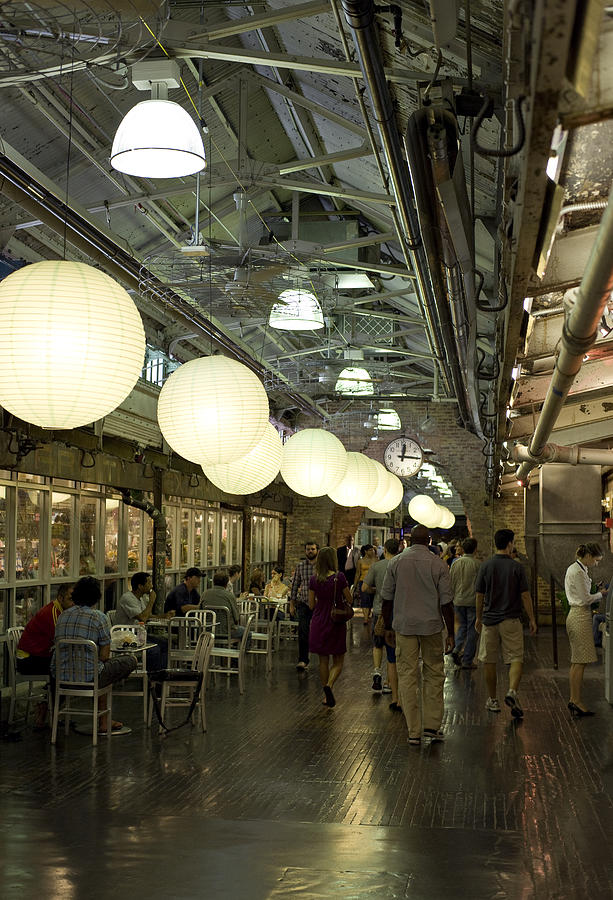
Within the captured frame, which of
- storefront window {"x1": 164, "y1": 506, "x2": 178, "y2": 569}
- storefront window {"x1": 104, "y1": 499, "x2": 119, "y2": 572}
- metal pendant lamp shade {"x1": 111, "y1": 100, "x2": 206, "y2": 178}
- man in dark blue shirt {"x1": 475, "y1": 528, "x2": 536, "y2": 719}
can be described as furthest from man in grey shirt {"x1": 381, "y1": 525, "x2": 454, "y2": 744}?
storefront window {"x1": 164, "y1": 506, "x2": 178, "y2": 569}

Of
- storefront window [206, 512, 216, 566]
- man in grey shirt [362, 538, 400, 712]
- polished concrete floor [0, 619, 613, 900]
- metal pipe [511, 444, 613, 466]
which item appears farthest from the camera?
storefront window [206, 512, 216, 566]

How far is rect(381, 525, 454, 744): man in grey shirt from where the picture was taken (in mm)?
6902

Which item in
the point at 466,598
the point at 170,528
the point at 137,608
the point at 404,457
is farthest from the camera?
the point at 404,457

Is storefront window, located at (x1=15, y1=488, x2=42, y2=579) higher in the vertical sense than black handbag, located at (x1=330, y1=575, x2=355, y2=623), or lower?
higher

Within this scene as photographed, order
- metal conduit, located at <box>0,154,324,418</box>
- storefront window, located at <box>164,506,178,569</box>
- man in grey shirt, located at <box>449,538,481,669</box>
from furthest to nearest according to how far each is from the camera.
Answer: storefront window, located at <box>164,506,178,569</box> < man in grey shirt, located at <box>449,538,481,669</box> < metal conduit, located at <box>0,154,324,418</box>

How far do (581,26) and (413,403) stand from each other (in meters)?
18.0

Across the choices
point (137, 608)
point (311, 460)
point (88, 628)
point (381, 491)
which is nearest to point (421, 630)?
point (311, 460)

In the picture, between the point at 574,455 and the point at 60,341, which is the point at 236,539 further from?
the point at 60,341

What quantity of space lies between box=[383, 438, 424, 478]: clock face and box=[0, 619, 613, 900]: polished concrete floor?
1003 centimetres

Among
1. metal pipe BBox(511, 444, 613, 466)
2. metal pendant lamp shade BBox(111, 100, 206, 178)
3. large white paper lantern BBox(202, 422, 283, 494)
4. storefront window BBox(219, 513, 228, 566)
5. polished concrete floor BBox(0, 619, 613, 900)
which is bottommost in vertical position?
polished concrete floor BBox(0, 619, 613, 900)

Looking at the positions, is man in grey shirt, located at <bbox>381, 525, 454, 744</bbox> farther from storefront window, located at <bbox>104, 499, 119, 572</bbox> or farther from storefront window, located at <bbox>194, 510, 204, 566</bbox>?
storefront window, located at <bbox>194, 510, 204, 566</bbox>

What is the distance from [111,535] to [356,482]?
3079 mm

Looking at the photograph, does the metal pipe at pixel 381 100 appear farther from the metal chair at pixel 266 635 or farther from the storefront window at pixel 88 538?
the metal chair at pixel 266 635

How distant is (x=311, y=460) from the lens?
339 inches
